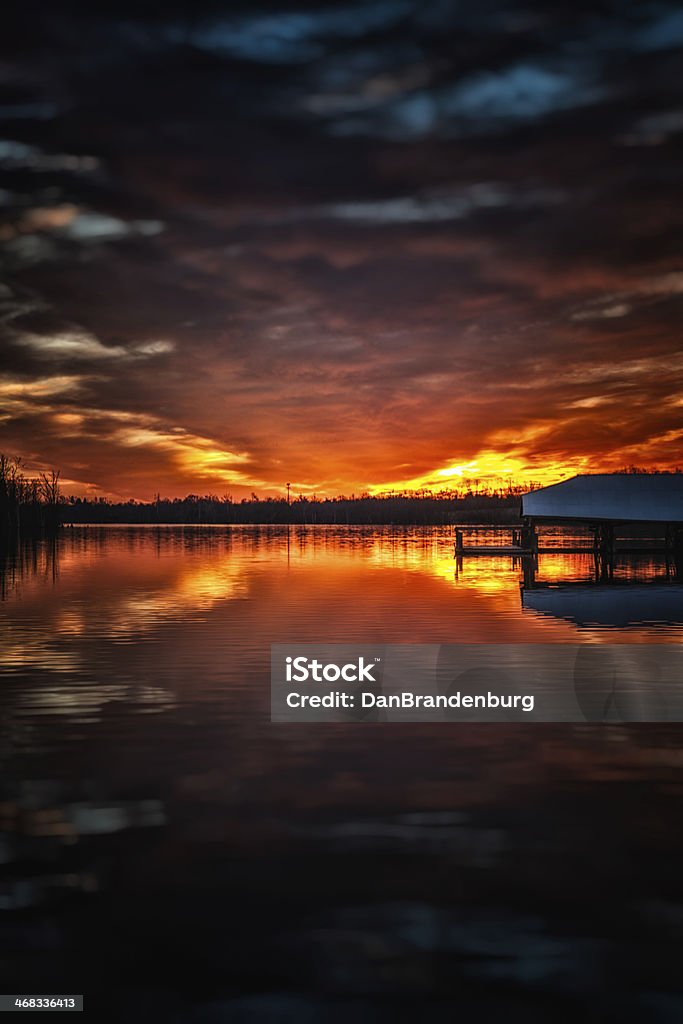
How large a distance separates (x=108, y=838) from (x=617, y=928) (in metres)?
4.89

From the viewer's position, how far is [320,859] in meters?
8.17

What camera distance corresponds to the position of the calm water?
6070 mm

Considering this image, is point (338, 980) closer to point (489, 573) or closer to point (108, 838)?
point (108, 838)
